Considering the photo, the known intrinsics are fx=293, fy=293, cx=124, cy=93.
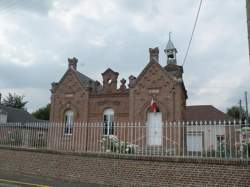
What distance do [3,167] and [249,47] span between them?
12.3 metres

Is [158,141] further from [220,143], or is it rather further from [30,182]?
[30,182]

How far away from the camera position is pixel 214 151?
32.6ft

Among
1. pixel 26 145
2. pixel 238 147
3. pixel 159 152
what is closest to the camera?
pixel 238 147

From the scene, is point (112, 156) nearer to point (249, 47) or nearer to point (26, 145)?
point (26, 145)

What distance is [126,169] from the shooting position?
36.0ft

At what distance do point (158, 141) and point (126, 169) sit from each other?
2407 mm

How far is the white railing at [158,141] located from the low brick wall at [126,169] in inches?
12.9

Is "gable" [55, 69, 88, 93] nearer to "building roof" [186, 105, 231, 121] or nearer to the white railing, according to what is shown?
the white railing

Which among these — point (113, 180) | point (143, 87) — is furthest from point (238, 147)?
point (143, 87)

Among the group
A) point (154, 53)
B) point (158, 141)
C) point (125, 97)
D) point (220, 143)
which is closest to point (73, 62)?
point (125, 97)

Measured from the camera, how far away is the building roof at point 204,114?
3397cm

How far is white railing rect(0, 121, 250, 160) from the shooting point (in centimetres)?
966

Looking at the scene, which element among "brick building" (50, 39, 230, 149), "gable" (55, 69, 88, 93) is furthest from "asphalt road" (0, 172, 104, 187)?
"gable" (55, 69, 88, 93)

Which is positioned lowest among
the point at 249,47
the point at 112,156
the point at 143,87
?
the point at 112,156
